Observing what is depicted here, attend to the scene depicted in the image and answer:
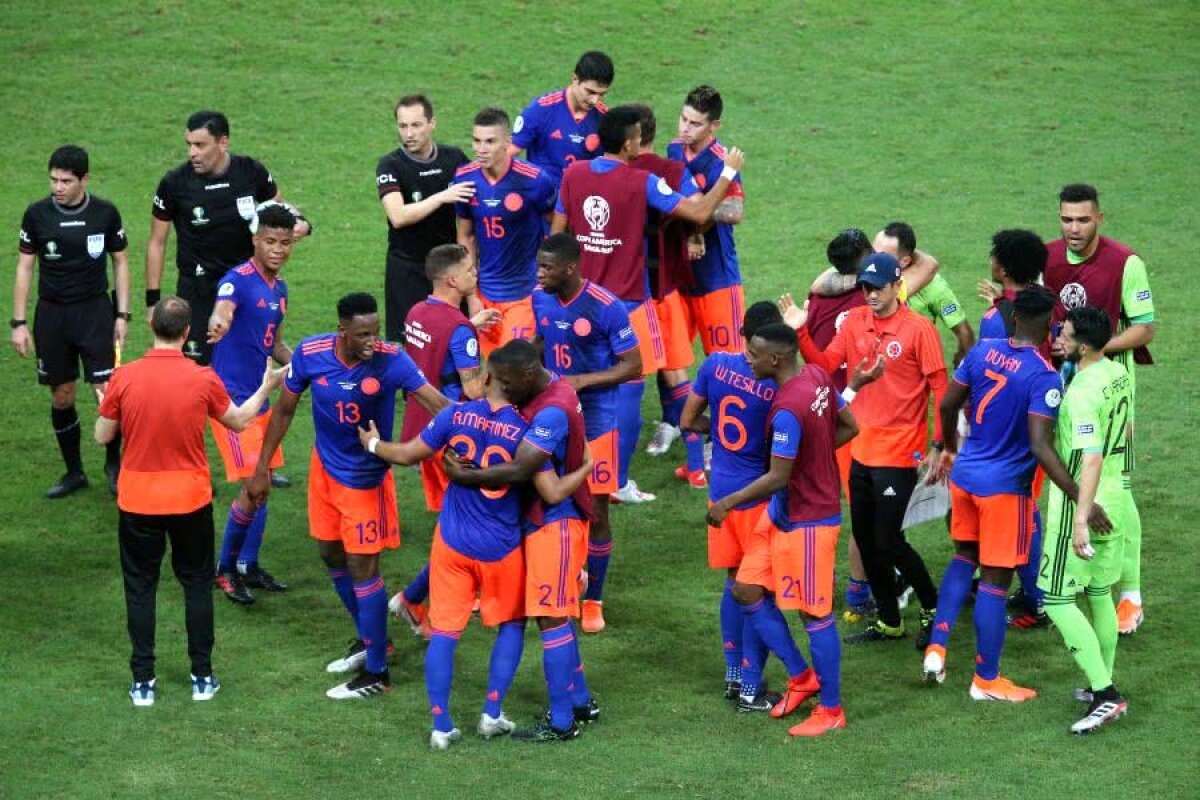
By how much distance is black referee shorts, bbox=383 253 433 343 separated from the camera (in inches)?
474

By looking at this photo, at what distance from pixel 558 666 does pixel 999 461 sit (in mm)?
2422

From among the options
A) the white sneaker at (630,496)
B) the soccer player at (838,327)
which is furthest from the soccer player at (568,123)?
the soccer player at (838,327)

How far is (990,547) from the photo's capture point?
8.63m

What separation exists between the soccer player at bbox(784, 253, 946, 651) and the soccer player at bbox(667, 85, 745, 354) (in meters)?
2.35

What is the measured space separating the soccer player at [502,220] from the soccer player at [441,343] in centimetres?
117

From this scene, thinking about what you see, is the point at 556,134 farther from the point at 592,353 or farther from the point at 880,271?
the point at 880,271

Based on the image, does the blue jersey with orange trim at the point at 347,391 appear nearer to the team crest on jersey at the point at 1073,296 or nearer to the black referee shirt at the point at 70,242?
the black referee shirt at the point at 70,242

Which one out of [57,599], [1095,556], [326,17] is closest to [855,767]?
[1095,556]

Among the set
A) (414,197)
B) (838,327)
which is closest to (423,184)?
(414,197)

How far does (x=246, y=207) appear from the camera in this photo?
11.4m

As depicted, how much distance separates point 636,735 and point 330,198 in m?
10.3

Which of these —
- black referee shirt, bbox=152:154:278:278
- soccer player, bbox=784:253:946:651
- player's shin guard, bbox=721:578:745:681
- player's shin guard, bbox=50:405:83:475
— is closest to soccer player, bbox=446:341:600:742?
player's shin guard, bbox=721:578:745:681

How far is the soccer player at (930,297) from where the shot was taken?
9789 mm

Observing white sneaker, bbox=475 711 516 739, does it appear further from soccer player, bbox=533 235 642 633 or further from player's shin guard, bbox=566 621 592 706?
soccer player, bbox=533 235 642 633
